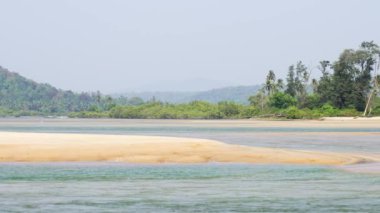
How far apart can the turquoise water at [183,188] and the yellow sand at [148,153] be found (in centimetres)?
169

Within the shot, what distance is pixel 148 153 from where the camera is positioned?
39.5m

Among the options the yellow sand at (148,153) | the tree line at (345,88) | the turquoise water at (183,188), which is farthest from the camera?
the tree line at (345,88)

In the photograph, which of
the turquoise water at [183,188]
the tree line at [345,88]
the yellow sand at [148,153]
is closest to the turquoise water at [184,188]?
the turquoise water at [183,188]

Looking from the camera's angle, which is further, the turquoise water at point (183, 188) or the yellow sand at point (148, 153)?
the yellow sand at point (148, 153)

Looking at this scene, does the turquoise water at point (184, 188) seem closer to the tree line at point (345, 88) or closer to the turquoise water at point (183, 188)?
the turquoise water at point (183, 188)

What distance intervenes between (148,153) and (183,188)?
11.2 m

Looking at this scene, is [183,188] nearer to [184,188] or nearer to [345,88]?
[184,188]

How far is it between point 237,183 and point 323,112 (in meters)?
114

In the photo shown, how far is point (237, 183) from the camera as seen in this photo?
30.2 metres

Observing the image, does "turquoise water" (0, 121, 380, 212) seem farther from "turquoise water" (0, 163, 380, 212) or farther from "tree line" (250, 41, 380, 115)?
"tree line" (250, 41, 380, 115)

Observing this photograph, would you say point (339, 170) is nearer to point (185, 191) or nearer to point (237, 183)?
point (237, 183)

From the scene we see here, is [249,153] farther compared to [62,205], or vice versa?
[249,153]

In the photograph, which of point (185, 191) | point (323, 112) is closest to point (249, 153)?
point (185, 191)

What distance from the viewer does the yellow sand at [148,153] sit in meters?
38.6
